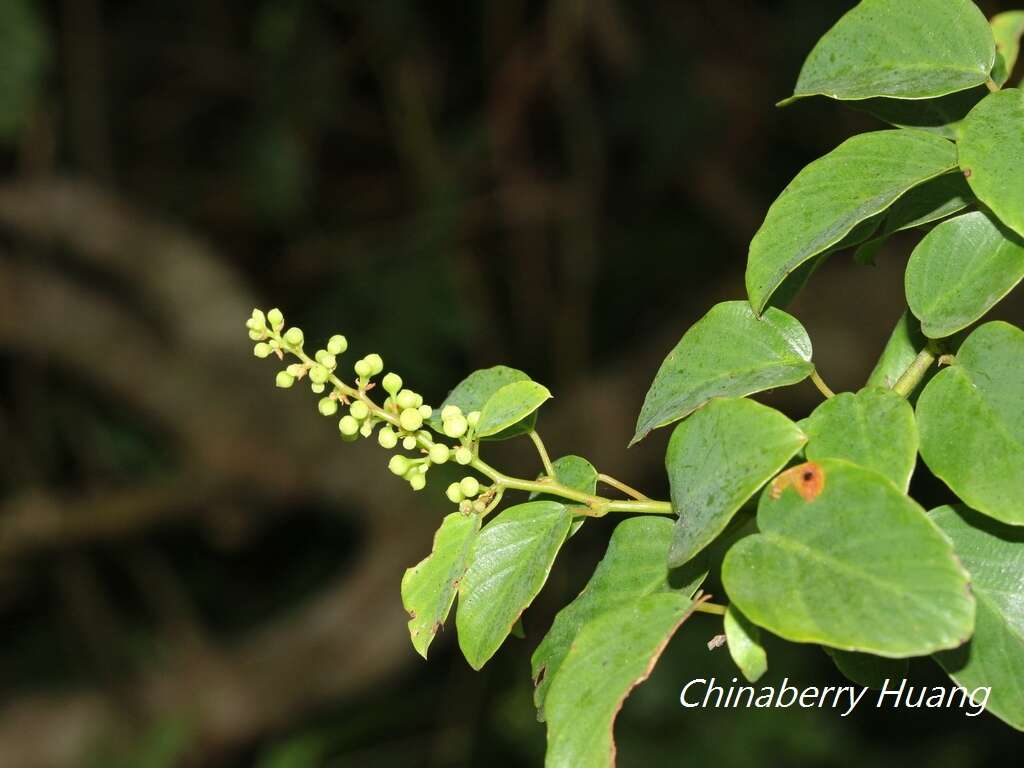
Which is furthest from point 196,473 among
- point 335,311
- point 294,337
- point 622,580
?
point 622,580

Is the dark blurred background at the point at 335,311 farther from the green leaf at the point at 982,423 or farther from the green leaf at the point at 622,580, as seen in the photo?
the green leaf at the point at 982,423

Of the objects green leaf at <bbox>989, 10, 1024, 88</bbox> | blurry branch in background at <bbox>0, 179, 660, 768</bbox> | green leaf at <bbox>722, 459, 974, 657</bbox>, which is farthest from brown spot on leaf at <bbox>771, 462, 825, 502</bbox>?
blurry branch in background at <bbox>0, 179, 660, 768</bbox>

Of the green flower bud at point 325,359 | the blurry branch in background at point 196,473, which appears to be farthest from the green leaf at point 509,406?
the blurry branch in background at point 196,473

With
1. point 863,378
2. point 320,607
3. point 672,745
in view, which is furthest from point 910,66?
point 320,607

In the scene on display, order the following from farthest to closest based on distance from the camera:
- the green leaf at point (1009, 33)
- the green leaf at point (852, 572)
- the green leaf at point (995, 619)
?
1. the green leaf at point (1009, 33)
2. the green leaf at point (995, 619)
3. the green leaf at point (852, 572)

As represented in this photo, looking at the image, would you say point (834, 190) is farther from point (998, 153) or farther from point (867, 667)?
point (867, 667)
